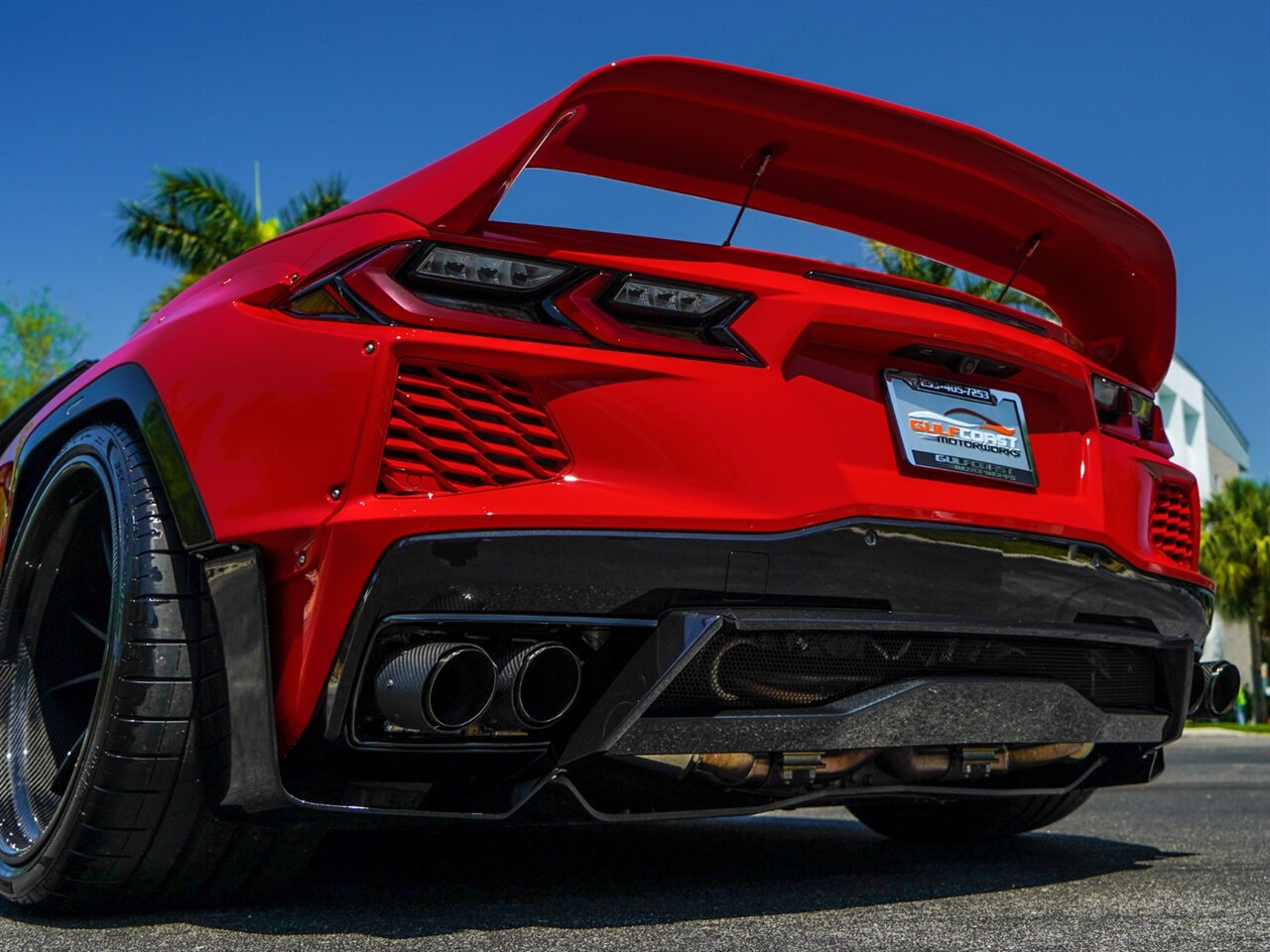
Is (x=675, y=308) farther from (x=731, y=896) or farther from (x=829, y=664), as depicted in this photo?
(x=731, y=896)

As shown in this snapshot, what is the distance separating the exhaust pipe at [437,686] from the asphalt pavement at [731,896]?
1.20 feet

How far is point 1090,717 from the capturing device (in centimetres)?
258

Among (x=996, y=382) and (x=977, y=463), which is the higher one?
(x=996, y=382)

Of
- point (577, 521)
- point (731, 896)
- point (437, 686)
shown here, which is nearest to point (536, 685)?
point (437, 686)

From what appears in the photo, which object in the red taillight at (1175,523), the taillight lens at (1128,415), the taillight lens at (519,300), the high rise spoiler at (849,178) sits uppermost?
the high rise spoiler at (849,178)

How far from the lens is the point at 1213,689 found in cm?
306

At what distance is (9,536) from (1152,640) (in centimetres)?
244

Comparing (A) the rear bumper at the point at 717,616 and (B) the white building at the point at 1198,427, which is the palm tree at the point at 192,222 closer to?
(A) the rear bumper at the point at 717,616

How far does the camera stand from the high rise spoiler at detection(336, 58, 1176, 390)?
2160 millimetres

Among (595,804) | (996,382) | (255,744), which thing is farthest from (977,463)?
(255,744)

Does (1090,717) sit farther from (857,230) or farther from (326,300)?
(326,300)

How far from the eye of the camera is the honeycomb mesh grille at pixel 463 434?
6.58 feet

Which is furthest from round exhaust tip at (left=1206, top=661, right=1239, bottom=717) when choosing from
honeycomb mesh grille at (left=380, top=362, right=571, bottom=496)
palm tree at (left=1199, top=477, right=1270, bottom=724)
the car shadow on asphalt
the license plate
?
palm tree at (left=1199, top=477, right=1270, bottom=724)

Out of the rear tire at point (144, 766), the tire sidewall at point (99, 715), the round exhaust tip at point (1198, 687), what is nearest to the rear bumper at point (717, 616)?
the rear tire at point (144, 766)
